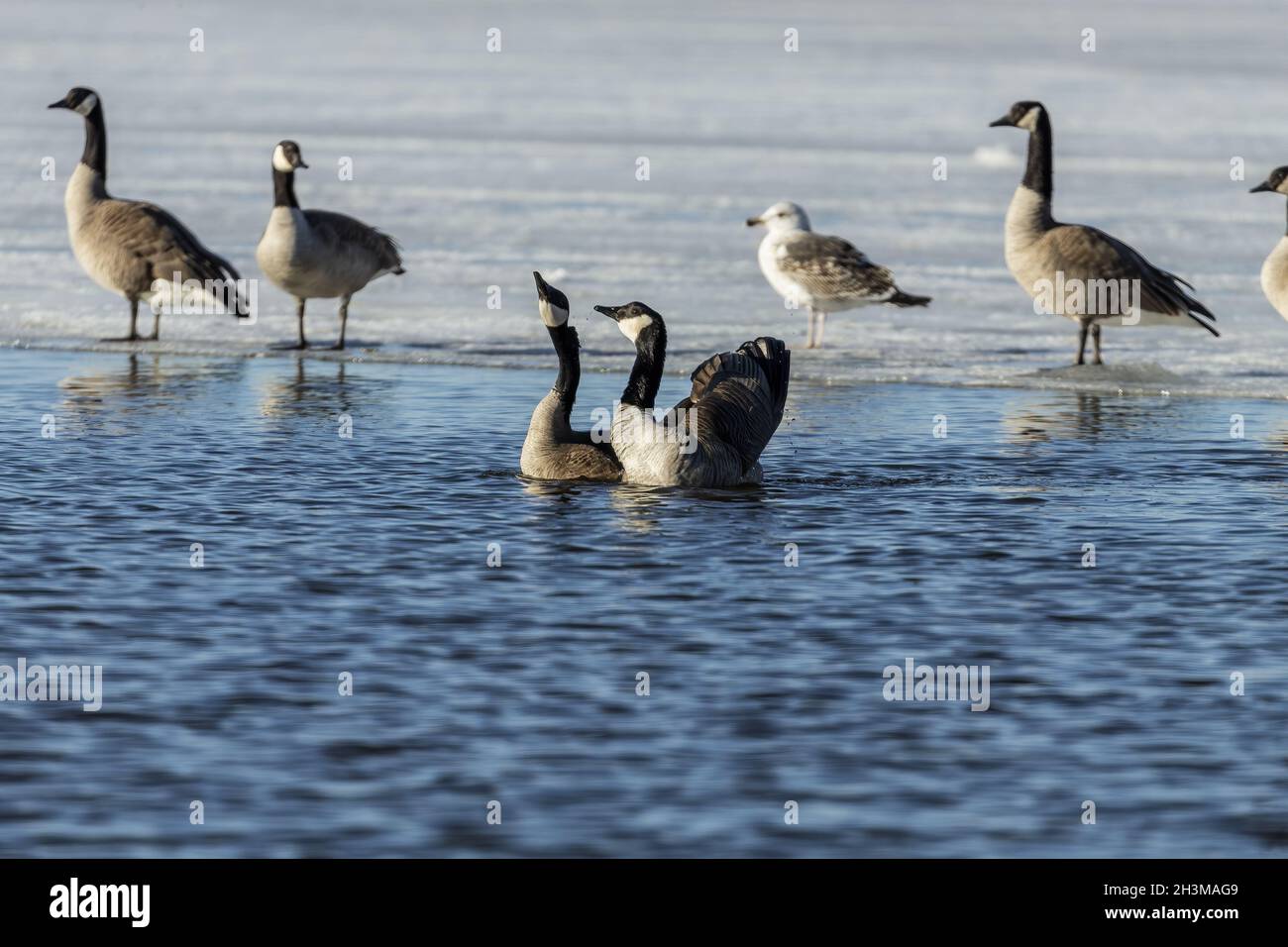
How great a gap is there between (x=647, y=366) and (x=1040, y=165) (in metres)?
7.07

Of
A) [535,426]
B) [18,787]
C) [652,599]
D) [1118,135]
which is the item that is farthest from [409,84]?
[18,787]

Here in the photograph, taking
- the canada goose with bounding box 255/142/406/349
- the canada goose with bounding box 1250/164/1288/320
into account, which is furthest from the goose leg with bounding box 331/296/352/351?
the canada goose with bounding box 1250/164/1288/320

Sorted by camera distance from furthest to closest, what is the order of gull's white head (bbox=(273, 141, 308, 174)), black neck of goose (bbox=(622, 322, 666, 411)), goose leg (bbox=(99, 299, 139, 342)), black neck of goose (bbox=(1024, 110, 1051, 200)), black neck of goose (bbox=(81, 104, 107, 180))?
black neck of goose (bbox=(81, 104, 107, 180)) → goose leg (bbox=(99, 299, 139, 342)) → black neck of goose (bbox=(1024, 110, 1051, 200)) → gull's white head (bbox=(273, 141, 308, 174)) → black neck of goose (bbox=(622, 322, 666, 411))

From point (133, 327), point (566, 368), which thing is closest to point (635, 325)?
point (566, 368)

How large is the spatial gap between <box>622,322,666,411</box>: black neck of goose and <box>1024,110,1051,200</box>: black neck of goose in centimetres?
673

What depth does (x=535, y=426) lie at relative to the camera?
1291cm

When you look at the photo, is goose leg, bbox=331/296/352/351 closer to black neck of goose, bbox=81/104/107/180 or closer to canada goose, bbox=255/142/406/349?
canada goose, bbox=255/142/406/349

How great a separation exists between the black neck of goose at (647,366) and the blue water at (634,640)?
751 mm

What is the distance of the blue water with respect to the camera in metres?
6.68

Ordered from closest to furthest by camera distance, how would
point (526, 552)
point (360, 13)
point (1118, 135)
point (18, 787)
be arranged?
point (18, 787), point (526, 552), point (1118, 135), point (360, 13)

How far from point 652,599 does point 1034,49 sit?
39977 millimetres

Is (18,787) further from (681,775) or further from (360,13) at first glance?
(360,13)

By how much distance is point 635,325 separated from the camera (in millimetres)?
13242
